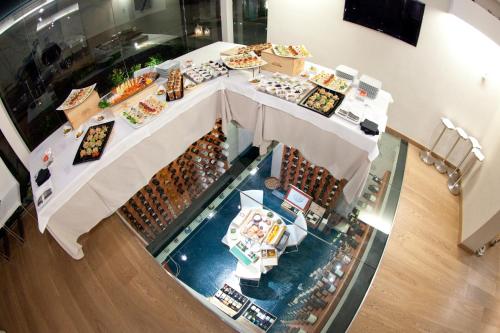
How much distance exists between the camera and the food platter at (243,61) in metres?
3.69

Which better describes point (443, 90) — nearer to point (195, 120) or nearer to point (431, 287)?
point (431, 287)

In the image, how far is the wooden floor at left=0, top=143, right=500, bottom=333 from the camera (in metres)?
2.98

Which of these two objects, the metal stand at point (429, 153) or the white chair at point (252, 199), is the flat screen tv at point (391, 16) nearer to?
the metal stand at point (429, 153)

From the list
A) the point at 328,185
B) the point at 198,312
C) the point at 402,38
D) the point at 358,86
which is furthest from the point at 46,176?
the point at 402,38

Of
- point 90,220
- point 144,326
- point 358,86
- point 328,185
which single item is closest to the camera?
point 144,326

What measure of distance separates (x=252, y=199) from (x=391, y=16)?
3.31 metres

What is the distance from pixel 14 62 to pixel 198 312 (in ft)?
11.1

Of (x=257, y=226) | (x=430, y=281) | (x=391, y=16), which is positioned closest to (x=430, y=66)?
(x=391, y=16)

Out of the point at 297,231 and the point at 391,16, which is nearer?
the point at 297,231

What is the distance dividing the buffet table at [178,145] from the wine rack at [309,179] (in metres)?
0.26

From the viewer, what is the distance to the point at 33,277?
10.8 feet

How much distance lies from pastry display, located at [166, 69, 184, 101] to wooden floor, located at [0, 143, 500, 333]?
161cm

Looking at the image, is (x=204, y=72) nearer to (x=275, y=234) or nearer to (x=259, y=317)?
(x=275, y=234)

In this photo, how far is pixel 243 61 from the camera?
3771mm
